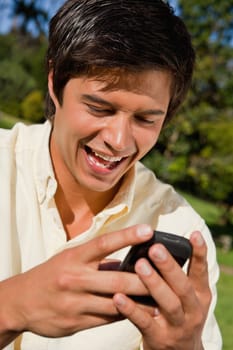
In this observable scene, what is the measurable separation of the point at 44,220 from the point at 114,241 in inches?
36.1

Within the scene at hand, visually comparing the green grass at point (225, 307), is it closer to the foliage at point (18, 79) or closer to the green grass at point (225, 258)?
the green grass at point (225, 258)

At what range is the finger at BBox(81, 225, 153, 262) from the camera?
3.89ft

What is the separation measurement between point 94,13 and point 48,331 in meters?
1.07

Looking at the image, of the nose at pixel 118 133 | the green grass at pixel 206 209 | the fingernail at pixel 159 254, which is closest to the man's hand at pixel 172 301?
the fingernail at pixel 159 254

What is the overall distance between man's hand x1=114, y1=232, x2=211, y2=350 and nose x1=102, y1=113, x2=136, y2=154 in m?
0.64

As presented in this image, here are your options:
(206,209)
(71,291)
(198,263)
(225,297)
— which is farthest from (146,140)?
(206,209)

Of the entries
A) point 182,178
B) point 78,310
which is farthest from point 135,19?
point 182,178

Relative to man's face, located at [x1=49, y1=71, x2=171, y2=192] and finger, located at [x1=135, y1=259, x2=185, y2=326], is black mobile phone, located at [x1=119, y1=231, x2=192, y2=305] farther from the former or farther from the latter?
man's face, located at [x1=49, y1=71, x2=171, y2=192]

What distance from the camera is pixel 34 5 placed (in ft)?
46.0

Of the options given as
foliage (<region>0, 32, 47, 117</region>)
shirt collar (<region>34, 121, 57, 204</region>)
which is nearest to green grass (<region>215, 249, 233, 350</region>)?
shirt collar (<region>34, 121, 57, 204</region>)

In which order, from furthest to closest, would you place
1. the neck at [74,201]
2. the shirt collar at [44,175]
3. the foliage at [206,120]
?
the foliage at [206,120] < the neck at [74,201] < the shirt collar at [44,175]

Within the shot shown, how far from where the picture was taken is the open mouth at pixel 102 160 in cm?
192

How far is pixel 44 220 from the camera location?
2059mm

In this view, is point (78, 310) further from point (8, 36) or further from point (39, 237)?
point (8, 36)
